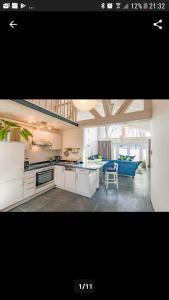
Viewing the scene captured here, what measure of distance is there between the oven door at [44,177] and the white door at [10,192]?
435mm

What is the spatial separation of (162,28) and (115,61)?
179 mm

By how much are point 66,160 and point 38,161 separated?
34.6 inches

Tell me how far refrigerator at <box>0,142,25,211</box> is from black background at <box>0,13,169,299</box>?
172 centimetres

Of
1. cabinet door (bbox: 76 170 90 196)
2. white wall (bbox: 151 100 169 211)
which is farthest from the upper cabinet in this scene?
white wall (bbox: 151 100 169 211)

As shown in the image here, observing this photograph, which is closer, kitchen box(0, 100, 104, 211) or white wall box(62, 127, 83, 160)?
kitchen box(0, 100, 104, 211)

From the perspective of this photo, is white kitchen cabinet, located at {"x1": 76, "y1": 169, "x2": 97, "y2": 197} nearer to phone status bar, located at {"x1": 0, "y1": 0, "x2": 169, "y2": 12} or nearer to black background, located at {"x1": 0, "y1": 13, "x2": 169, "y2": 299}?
black background, located at {"x1": 0, "y1": 13, "x2": 169, "y2": 299}

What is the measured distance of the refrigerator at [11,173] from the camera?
6.14 ft

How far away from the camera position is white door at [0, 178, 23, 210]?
188 cm

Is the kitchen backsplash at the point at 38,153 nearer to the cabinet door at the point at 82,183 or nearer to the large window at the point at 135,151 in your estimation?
the cabinet door at the point at 82,183

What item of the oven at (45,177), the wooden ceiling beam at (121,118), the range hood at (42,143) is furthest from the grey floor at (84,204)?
the wooden ceiling beam at (121,118)

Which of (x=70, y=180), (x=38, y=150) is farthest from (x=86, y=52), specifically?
(x=38, y=150)
